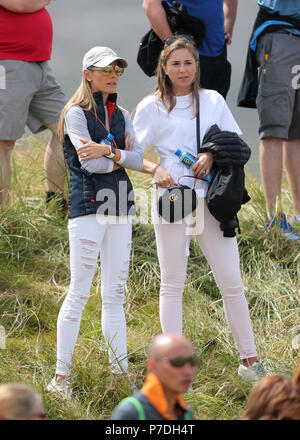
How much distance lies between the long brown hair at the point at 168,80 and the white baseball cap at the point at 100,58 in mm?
316

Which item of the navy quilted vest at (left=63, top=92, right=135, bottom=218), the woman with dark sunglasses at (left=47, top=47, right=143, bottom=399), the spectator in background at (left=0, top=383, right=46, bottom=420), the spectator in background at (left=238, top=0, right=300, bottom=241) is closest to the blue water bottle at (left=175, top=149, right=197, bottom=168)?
the woman with dark sunglasses at (left=47, top=47, right=143, bottom=399)

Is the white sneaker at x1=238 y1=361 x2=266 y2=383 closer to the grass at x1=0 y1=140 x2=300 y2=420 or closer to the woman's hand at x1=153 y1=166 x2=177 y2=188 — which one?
the grass at x1=0 y1=140 x2=300 y2=420

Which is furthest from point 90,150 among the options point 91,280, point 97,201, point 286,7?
point 286,7

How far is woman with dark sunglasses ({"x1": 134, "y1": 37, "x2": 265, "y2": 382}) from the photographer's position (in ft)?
13.4

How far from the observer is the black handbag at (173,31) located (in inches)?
204

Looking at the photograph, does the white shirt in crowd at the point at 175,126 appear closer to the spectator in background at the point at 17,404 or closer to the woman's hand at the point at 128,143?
the woman's hand at the point at 128,143

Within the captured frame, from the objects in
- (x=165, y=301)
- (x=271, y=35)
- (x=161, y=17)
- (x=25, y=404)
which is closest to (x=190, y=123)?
(x=165, y=301)

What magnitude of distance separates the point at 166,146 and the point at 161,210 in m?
0.37

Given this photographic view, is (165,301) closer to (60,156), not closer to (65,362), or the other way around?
(65,362)

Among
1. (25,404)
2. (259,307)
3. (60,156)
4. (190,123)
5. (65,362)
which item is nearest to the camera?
(25,404)
